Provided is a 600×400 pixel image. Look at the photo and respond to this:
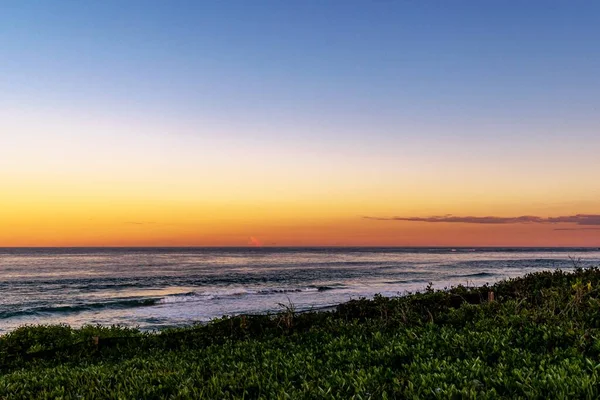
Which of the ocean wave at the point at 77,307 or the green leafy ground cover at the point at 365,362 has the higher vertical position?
the green leafy ground cover at the point at 365,362

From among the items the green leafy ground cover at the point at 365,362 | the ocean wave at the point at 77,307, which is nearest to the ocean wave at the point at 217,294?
the ocean wave at the point at 77,307

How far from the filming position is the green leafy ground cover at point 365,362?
7059 mm

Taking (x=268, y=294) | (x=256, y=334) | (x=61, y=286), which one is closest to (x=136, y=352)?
(x=256, y=334)

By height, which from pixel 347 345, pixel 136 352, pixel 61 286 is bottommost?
pixel 61 286

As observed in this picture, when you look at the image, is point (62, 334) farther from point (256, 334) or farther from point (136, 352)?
point (256, 334)

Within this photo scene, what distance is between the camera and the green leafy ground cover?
23.2 ft

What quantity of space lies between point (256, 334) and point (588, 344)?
33.2 feet

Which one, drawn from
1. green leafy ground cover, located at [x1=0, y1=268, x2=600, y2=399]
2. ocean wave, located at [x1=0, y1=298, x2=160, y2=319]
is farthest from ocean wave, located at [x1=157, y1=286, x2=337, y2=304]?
green leafy ground cover, located at [x1=0, y1=268, x2=600, y2=399]

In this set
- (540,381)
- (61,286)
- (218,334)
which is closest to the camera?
(540,381)

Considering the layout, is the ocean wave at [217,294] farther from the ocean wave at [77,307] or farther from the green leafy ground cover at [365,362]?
the green leafy ground cover at [365,362]

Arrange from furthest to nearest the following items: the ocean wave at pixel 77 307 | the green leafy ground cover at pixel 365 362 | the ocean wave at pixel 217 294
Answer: the ocean wave at pixel 217 294 → the ocean wave at pixel 77 307 → the green leafy ground cover at pixel 365 362

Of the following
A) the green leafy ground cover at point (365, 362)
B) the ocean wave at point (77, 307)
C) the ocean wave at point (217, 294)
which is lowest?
the ocean wave at point (217, 294)

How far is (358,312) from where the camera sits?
1823 cm

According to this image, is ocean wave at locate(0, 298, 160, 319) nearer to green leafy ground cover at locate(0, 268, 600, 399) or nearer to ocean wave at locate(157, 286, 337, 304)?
ocean wave at locate(157, 286, 337, 304)
